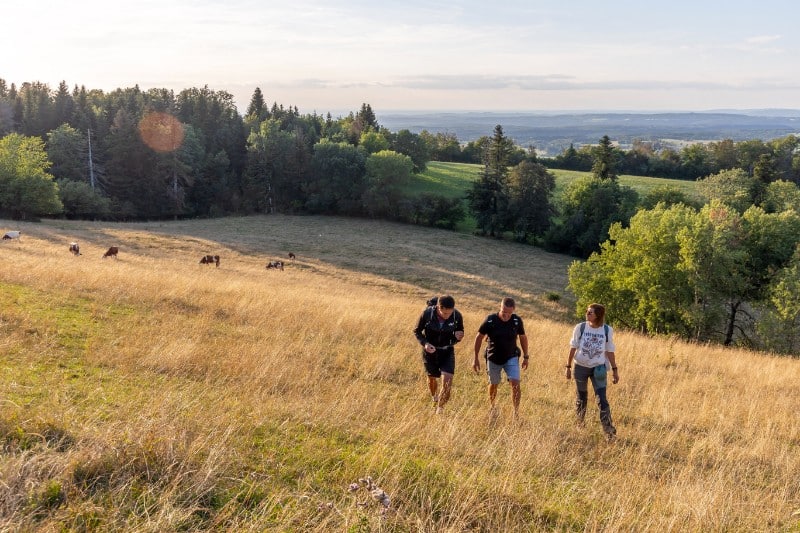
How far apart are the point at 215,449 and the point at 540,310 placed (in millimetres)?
31193

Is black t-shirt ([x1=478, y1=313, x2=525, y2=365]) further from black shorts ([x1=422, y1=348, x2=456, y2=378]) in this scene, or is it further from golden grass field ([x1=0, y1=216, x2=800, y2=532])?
golden grass field ([x1=0, y1=216, x2=800, y2=532])

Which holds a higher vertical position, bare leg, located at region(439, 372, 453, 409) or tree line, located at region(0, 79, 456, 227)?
tree line, located at region(0, 79, 456, 227)

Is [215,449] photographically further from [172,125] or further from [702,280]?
[172,125]

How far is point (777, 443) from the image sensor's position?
7.51m

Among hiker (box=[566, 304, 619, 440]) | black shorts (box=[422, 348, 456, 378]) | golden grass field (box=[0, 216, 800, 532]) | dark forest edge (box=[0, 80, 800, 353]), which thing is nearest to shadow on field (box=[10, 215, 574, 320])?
dark forest edge (box=[0, 80, 800, 353])

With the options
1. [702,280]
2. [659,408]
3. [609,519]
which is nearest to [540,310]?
[702,280]

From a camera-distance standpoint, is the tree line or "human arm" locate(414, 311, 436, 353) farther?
the tree line

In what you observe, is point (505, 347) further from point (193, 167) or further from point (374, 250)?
point (193, 167)

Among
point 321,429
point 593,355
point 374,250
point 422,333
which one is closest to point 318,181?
point 374,250

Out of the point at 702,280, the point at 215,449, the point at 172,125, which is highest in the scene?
the point at 172,125

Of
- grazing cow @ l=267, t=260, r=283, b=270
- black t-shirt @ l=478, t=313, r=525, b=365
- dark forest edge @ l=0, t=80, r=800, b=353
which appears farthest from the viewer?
dark forest edge @ l=0, t=80, r=800, b=353

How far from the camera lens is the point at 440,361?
7938 mm

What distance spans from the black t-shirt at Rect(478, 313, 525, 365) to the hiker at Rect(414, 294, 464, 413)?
502mm

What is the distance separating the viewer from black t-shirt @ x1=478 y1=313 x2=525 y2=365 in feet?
26.1
